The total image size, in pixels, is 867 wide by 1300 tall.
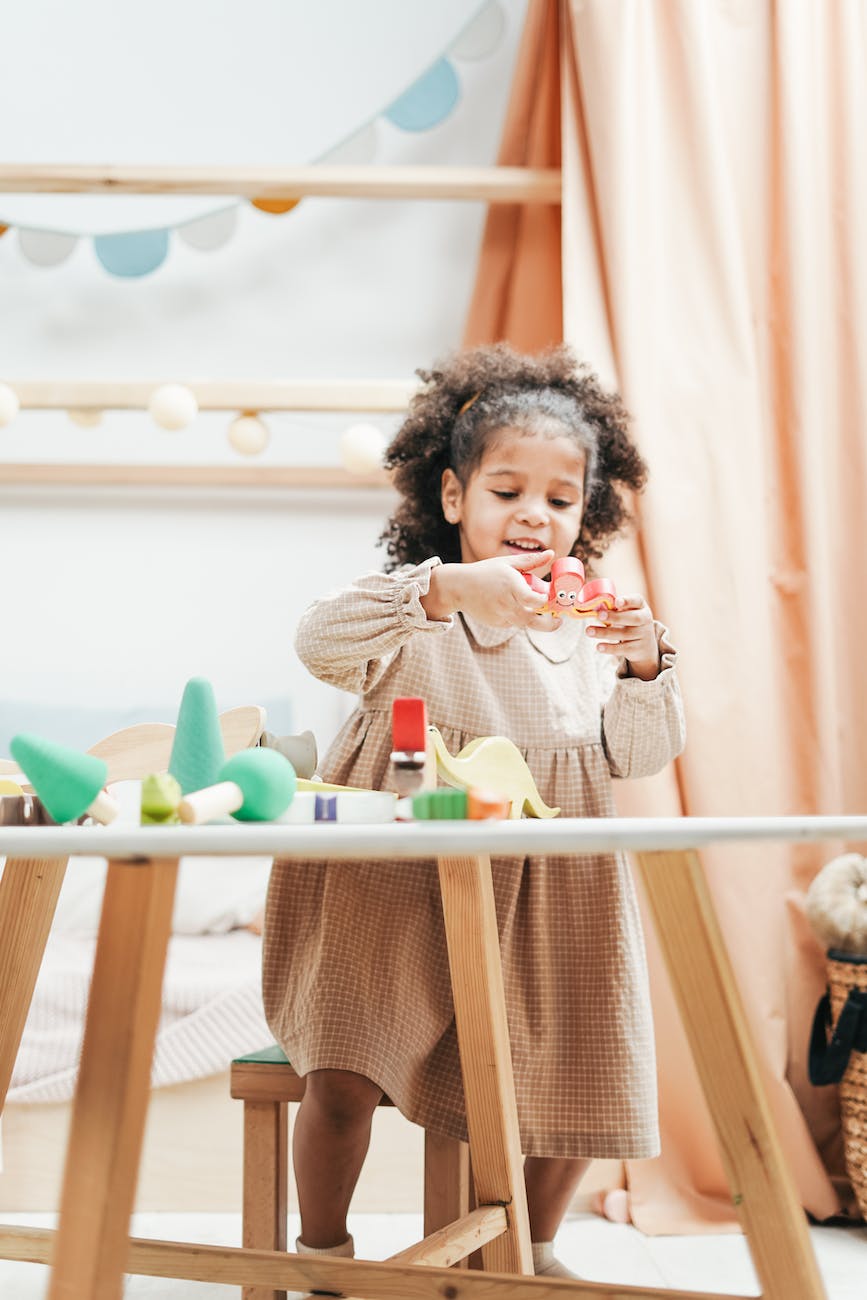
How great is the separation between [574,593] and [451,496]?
392 mm

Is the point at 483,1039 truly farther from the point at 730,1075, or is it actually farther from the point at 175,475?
the point at 175,475

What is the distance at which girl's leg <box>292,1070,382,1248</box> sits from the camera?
1.01 metres

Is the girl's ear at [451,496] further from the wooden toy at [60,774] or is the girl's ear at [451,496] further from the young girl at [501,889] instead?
the wooden toy at [60,774]

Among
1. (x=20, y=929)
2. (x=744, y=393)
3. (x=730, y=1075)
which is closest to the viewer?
(x=730, y=1075)

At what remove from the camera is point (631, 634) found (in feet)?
3.17

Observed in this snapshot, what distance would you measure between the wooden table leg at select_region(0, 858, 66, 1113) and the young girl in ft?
0.82

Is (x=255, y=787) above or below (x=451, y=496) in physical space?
below

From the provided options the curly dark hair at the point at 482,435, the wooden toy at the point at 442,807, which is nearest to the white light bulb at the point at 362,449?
the curly dark hair at the point at 482,435

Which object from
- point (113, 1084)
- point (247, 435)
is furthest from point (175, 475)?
point (113, 1084)

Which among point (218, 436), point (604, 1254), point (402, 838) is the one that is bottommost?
point (604, 1254)

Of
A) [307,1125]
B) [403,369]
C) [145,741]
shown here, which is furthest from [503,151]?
[307,1125]

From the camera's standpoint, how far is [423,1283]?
2.52 ft

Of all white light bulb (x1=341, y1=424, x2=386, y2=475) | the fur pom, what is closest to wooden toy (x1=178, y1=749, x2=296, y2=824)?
the fur pom

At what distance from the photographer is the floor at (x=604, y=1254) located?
1245 mm
